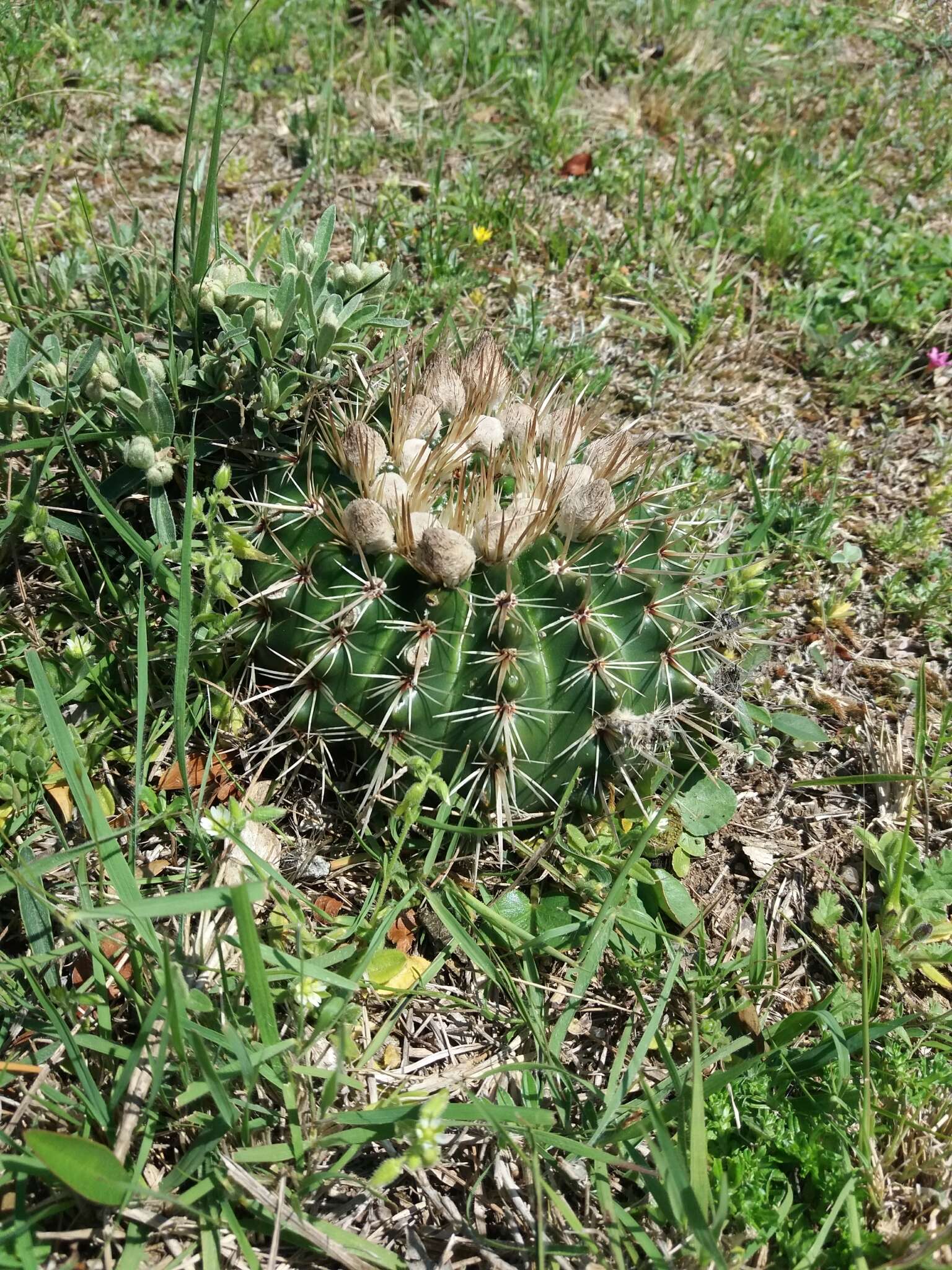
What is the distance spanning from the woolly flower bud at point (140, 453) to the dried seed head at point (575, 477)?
3.07ft

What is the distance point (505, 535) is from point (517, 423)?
377 mm

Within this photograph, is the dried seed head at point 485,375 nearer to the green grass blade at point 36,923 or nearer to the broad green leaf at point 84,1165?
the green grass blade at point 36,923

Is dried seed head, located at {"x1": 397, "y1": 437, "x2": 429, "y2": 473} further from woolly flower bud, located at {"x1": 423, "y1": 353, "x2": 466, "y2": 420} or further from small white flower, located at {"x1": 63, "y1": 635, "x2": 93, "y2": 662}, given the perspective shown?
small white flower, located at {"x1": 63, "y1": 635, "x2": 93, "y2": 662}

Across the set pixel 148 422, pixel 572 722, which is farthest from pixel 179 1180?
pixel 148 422

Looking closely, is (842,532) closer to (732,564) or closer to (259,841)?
(732,564)

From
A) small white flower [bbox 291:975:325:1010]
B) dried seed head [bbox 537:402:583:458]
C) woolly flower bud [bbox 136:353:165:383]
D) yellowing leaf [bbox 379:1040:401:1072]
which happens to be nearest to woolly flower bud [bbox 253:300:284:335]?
woolly flower bud [bbox 136:353:165:383]

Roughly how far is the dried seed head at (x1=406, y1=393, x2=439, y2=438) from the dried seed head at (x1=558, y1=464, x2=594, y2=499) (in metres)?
0.33

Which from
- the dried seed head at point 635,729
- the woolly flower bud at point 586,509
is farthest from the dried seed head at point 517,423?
the dried seed head at point 635,729

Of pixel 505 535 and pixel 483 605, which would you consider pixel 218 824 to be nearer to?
pixel 483 605

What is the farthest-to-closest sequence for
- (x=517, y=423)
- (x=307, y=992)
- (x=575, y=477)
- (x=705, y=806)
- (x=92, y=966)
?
(x=705, y=806) → (x=517, y=423) → (x=575, y=477) → (x=92, y=966) → (x=307, y=992)

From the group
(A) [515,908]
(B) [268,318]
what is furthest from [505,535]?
(A) [515,908]

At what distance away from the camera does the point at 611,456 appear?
2.18m

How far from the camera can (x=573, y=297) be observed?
11.9 ft

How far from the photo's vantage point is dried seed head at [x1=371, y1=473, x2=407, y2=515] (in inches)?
79.7
